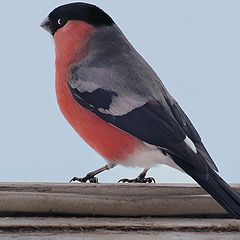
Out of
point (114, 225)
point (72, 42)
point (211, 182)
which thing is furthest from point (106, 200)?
point (72, 42)

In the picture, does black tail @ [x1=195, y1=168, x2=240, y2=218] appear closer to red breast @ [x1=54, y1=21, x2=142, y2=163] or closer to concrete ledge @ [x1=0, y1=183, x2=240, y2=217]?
concrete ledge @ [x1=0, y1=183, x2=240, y2=217]

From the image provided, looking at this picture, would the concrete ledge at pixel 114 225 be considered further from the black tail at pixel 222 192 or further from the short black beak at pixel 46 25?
the short black beak at pixel 46 25

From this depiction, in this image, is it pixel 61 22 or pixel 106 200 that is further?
pixel 61 22

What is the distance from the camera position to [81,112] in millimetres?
1515

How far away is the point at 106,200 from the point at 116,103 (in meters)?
0.36

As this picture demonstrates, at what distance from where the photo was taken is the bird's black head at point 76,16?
1613 millimetres

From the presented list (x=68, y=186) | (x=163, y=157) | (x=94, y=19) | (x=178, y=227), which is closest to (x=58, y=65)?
(x=94, y=19)

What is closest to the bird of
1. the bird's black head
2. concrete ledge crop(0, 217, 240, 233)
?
the bird's black head

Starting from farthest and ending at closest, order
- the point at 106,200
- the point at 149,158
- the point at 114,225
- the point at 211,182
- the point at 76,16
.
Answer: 1. the point at 76,16
2. the point at 149,158
3. the point at 211,182
4. the point at 106,200
5. the point at 114,225

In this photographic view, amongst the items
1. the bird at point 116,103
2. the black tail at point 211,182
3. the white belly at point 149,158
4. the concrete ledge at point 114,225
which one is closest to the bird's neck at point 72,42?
the bird at point 116,103

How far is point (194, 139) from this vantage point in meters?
1.41

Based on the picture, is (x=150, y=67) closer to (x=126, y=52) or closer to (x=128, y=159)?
(x=126, y=52)

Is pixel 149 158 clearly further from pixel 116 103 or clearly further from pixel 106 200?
pixel 106 200

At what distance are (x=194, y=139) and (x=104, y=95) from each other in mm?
218
